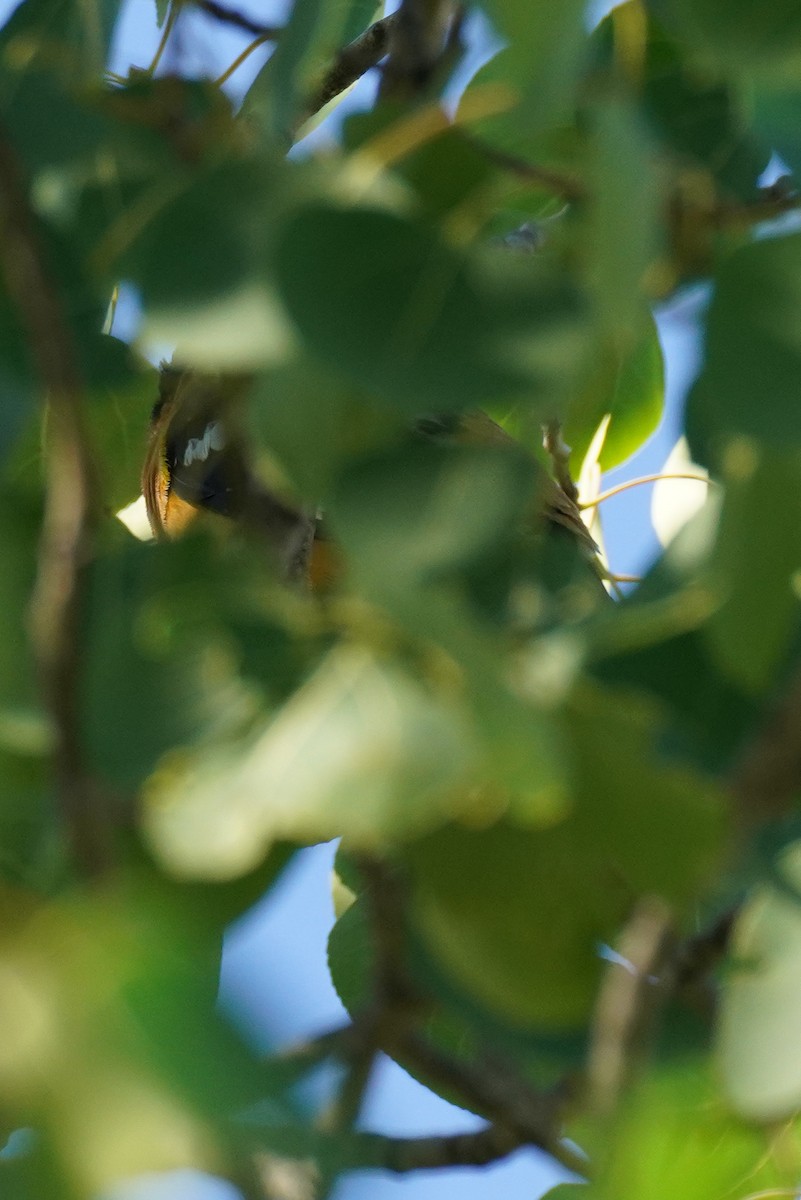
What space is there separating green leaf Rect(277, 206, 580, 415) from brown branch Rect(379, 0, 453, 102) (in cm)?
12

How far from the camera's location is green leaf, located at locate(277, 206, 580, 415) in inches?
12.5

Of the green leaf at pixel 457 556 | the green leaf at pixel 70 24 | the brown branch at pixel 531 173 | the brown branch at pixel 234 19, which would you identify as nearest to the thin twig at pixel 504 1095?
the green leaf at pixel 457 556

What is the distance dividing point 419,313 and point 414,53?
0.17 meters

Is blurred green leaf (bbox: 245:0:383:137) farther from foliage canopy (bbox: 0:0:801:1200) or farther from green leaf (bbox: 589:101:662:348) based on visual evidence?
green leaf (bbox: 589:101:662:348)

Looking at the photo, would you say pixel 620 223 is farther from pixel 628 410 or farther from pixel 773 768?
pixel 628 410

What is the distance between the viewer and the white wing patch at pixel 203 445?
2.88ft

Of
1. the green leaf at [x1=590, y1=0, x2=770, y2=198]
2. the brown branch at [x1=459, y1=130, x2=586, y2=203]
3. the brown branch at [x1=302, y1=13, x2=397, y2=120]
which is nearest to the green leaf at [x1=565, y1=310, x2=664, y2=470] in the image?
the green leaf at [x1=590, y1=0, x2=770, y2=198]

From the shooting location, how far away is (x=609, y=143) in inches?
12.2

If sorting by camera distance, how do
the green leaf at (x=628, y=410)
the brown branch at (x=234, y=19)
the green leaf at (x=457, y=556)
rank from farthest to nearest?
1. the brown branch at (x=234, y=19)
2. the green leaf at (x=628, y=410)
3. the green leaf at (x=457, y=556)

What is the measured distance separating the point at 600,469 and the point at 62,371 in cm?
78

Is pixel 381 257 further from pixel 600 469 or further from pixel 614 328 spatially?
pixel 600 469

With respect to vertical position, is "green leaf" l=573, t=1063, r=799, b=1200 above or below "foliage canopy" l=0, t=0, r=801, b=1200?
below

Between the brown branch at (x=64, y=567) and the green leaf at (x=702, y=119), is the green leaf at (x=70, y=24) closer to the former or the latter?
the green leaf at (x=702, y=119)

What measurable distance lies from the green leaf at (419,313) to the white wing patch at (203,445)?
47 cm
